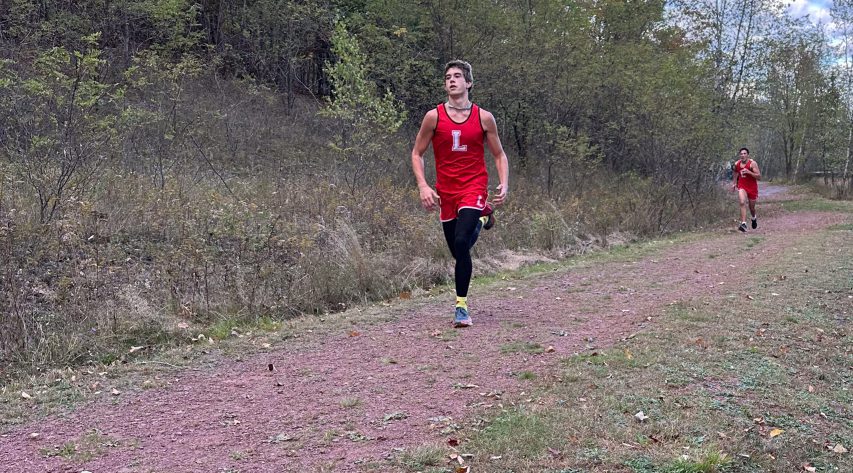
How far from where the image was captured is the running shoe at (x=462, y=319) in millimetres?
5480

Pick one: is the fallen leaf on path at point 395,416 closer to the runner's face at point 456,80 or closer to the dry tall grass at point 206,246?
the dry tall grass at point 206,246

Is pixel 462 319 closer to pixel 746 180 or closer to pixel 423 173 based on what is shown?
pixel 423 173

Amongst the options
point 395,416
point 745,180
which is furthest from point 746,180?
point 395,416

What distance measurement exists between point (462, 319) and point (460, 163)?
4.28 feet

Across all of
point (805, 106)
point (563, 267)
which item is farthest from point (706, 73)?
point (805, 106)

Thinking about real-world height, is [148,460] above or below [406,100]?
below

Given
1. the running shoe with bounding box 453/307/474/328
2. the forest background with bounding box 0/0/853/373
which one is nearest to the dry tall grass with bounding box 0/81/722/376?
the forest background with bounding box 0/0/853/373

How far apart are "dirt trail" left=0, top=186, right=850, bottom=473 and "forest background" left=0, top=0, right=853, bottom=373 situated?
1.34 meters

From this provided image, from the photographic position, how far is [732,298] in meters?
6.49

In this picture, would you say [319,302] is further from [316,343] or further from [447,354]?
[447,354]

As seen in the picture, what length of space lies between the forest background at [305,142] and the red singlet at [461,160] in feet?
6.84

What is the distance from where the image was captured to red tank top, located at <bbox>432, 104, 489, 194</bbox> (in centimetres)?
538

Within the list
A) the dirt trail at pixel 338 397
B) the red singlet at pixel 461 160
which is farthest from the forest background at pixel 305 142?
the red singlet at pixel 461 160

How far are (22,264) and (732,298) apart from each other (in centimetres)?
680
